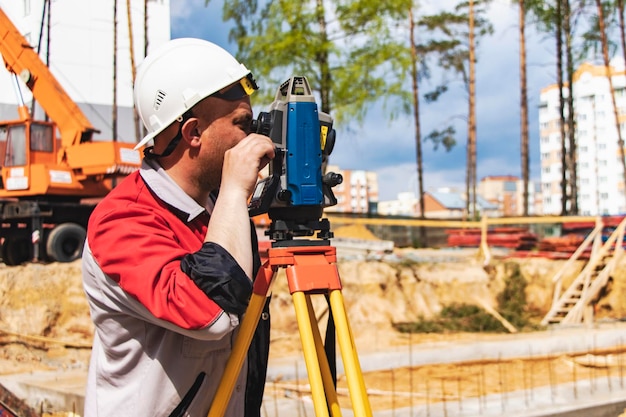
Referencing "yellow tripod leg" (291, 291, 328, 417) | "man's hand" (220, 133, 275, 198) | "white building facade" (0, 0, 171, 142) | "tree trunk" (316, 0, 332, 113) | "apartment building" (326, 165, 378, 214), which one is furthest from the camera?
"apartment building" (326, 165, 378, 214)

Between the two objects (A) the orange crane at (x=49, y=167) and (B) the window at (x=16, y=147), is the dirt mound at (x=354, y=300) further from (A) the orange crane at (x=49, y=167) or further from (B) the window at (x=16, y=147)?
(B) the window at (x=16, y=147)

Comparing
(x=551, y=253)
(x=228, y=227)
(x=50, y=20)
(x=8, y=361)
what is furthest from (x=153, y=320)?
(x=551, y=253)

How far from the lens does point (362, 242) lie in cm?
1253

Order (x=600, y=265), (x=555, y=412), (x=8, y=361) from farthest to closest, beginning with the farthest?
(x=600, y=265) < (x=8, y=361) < (x=555, y=412)

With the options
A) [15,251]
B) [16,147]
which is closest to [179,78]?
[16,147]

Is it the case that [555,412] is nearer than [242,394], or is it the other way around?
[242,394]

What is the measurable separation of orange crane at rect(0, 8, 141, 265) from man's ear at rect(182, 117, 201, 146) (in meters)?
9.19

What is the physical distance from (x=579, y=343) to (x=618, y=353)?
0.48 metres

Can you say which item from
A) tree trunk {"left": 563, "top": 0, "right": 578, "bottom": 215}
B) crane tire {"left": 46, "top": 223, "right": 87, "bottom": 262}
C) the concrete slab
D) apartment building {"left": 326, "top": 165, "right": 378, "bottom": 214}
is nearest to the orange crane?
crane tire {"left": 46, "top": 223, "right": 87, "bottom": 262}

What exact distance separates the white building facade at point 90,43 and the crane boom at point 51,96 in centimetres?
20

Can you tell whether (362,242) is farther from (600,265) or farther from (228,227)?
(228,227)

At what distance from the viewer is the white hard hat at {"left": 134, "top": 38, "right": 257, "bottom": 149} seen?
Answer: 140 cm

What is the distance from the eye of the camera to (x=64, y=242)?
10.3 meters

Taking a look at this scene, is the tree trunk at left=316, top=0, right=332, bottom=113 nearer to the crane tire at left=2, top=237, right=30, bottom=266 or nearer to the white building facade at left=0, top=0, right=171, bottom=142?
the white building facade at left=0, top=0, right=171, bottom=142
